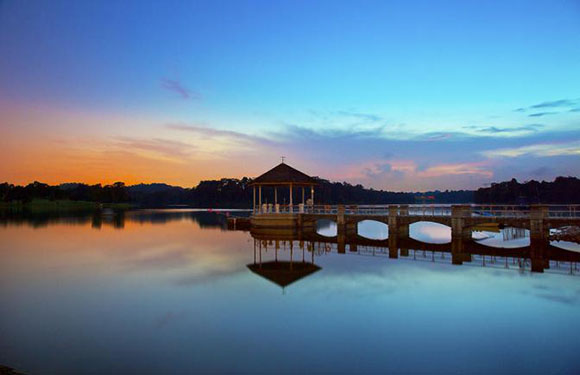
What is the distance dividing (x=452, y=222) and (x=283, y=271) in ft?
41.8

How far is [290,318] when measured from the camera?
31.8 feet

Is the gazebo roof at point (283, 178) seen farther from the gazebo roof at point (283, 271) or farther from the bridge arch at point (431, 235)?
the gazebo roof at point (283, 271)

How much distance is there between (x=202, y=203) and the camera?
119m

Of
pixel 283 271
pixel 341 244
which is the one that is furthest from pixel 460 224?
pixel 283 271

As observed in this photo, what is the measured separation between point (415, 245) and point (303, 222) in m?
8.68

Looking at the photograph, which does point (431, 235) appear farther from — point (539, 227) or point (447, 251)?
point (447, 251)

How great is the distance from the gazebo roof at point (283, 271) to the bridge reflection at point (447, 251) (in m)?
1.44

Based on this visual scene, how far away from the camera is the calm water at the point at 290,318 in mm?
7258

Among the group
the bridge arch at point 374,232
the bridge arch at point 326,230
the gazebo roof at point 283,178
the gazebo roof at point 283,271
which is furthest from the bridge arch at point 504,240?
the gazebo roof at point 283,271

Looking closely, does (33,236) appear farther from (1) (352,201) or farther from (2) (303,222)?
(1) (352,201)

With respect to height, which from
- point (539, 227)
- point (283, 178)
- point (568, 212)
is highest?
point (283, 178)

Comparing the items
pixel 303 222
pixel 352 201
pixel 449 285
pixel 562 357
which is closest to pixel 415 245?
pixel 303 222

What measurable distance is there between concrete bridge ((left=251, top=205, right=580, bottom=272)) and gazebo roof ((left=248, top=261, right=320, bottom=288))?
21.5 feet

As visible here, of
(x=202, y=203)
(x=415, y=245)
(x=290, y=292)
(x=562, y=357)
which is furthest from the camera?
(x=202, y=203)
